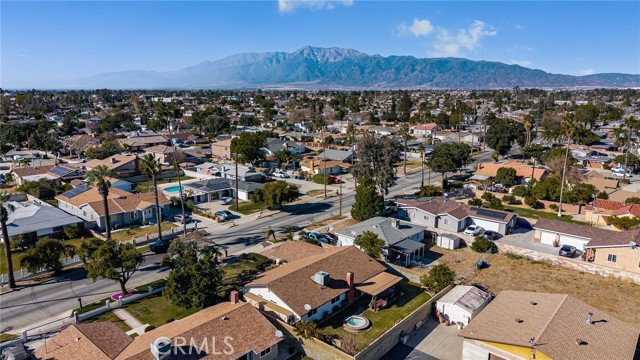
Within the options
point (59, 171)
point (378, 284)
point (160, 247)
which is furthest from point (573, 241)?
point (59, 171)

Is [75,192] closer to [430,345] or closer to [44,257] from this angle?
[44,257]

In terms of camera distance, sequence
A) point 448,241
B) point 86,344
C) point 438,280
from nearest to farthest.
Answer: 1. point 86,344
2. point 438,280
3. point 448,241

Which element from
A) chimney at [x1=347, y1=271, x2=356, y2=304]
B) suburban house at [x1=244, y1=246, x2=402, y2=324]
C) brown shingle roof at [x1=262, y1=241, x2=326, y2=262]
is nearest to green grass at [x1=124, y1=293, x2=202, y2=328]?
suburban house at [x1=244, y1=246, x2=402, y2=324]

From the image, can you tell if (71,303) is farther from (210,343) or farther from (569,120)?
(569,120)

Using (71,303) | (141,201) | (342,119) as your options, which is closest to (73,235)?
(141,201)

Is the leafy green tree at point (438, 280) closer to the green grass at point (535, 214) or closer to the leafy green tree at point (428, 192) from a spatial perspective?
the green grass at point (535, 214)

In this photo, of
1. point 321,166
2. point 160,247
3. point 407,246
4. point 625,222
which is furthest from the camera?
point 321,166
